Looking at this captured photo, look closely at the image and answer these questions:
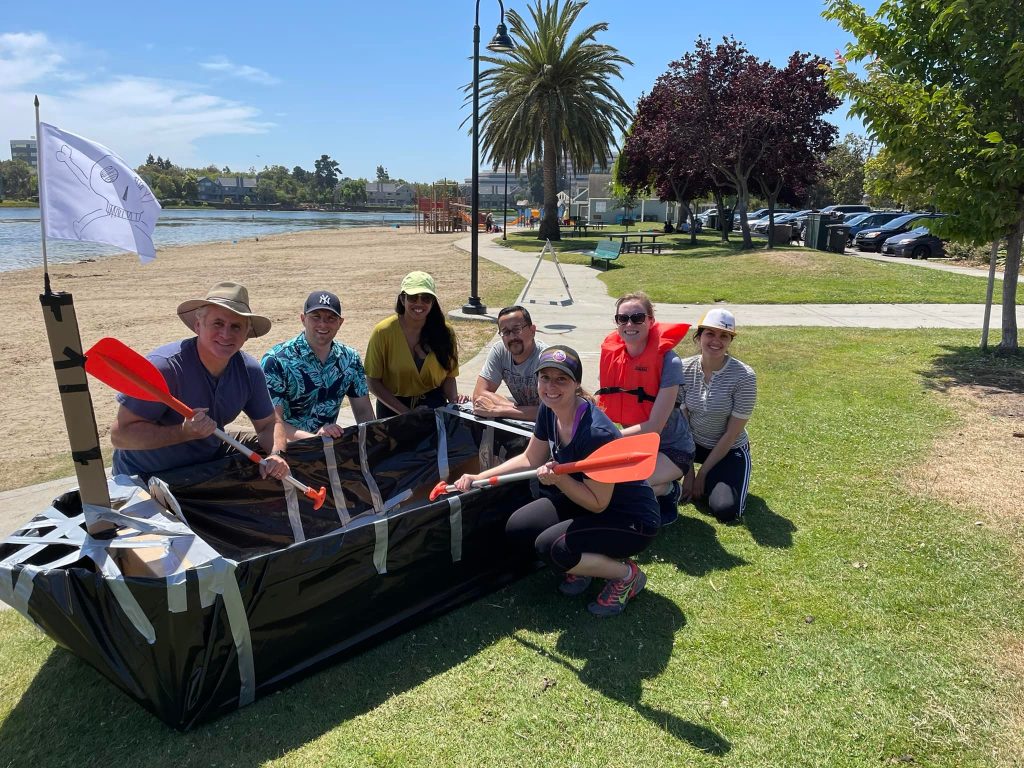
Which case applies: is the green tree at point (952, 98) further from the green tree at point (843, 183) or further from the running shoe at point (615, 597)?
the green tree at point (843, 183)

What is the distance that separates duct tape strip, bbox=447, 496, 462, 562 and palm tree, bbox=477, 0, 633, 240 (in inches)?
1160

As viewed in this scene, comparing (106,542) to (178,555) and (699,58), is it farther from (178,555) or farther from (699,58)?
(699,58)

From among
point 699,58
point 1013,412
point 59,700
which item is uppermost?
point 699,58

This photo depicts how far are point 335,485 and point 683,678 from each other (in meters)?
2.25

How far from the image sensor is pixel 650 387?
4363mm

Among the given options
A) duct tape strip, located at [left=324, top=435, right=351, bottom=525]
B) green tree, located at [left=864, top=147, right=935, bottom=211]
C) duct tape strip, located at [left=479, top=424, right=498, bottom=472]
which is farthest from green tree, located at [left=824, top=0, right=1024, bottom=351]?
duct tape strip, located at [left=324, top=435, right=351, bottom=525]

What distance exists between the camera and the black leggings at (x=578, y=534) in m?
3.36

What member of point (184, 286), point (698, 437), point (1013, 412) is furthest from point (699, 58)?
point (698, 437)

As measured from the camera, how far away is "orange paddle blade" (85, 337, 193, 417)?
276 cm

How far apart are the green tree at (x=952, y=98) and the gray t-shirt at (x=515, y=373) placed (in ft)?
18.9

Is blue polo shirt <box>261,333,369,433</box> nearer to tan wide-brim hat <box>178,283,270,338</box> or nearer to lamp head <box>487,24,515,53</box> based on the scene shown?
tan wide-brim hat <box>178,283,270,338</box>

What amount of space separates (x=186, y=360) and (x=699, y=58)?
28.0m

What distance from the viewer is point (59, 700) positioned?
2.80 metres

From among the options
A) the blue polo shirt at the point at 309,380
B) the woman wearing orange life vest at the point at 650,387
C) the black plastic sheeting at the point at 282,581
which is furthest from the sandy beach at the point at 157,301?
the woman wearing orange life vest at the point at 650,387
